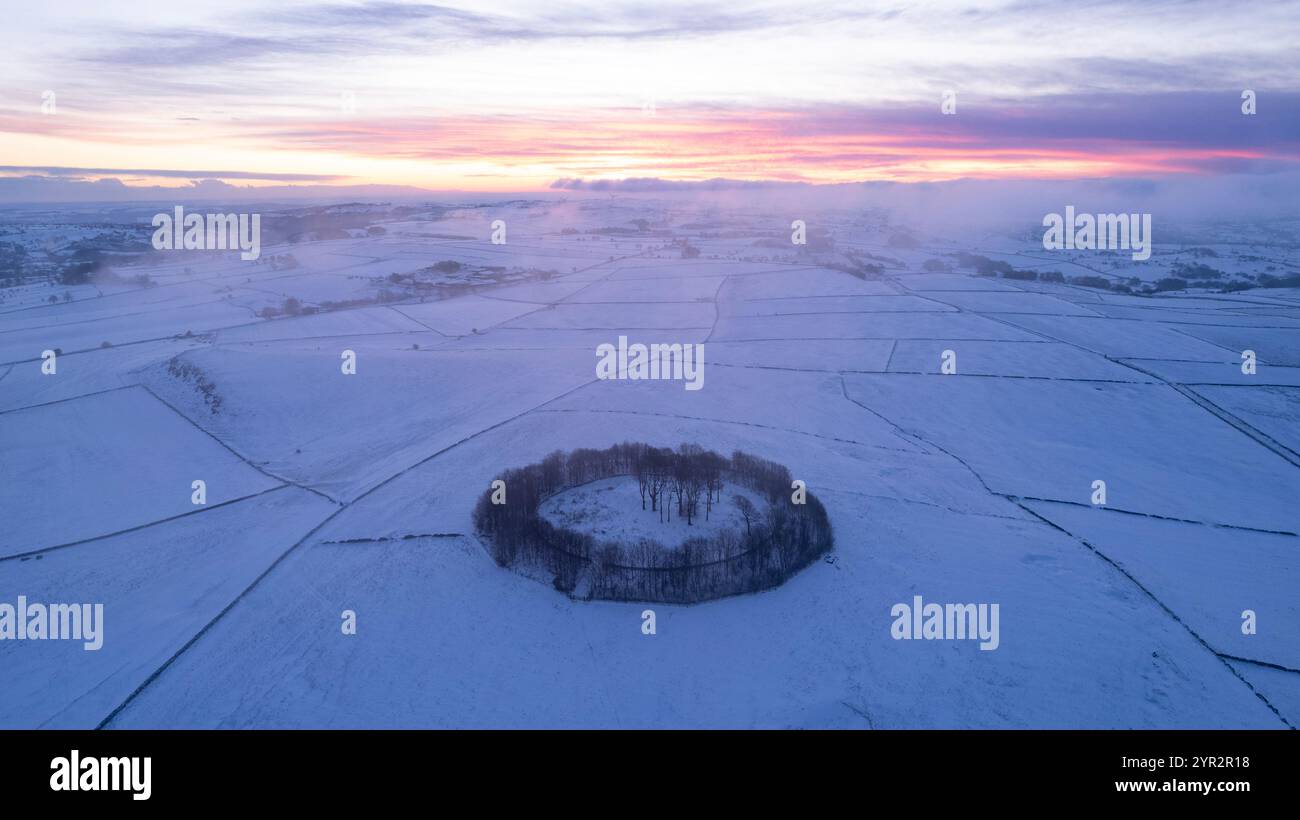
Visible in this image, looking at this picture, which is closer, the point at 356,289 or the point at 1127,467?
the point at 1127,467

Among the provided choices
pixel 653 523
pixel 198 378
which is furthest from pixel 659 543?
pixel 198 378

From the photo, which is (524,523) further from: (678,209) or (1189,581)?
(678,209)

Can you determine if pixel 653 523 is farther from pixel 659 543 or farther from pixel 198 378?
pixel 198 378

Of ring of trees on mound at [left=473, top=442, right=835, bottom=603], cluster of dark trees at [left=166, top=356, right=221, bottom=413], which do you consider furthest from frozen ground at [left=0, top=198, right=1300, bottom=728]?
ring of trees on mound at [left=473, top=442, right=835, bottom=603]

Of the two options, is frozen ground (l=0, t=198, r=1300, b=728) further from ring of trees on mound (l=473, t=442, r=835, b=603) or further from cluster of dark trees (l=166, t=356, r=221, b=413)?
ring of trees on mound (l=473, t=442, r=835, b=603)

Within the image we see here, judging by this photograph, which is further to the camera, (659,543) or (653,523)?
(653,523)

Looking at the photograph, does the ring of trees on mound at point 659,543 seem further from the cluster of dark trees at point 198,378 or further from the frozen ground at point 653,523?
the cluster of dark trees at point 198,378

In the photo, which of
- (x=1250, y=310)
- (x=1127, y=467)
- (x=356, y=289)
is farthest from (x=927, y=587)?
(x=356, y=289)
